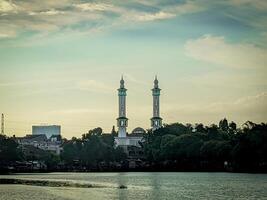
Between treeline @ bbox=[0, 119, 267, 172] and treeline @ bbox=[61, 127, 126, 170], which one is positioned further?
treeline @ bbox=[61, 127, 126, 170]

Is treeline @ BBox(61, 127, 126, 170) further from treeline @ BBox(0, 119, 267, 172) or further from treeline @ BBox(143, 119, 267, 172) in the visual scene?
treeline @ BBox(143, 119, 267, 172)

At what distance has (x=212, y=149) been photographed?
5226 inches

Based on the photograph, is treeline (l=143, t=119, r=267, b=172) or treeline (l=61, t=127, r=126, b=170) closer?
treeline (l=143, t=119, r=267, b=172)

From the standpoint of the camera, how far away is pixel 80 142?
179750 mm

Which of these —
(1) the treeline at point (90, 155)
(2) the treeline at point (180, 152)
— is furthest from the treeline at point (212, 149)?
(1) the treeline at point (90, 155)

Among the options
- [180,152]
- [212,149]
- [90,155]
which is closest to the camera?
[212,149]

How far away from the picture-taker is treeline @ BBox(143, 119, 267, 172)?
11475cm

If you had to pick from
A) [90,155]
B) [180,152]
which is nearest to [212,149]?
[180,152]

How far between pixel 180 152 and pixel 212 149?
44.6ft

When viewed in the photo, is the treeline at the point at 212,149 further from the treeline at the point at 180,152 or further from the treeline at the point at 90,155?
the treeline at the point at 90,155

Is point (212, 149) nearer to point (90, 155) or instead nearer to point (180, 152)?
point (180, 152)

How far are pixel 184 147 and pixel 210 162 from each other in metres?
7.97

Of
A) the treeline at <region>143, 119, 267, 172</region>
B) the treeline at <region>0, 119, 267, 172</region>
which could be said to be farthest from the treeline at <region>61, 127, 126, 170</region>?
the treeline at <region>143, 119, 267, 172</region>

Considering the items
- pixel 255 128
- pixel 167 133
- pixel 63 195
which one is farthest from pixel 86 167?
pixel 63 195
